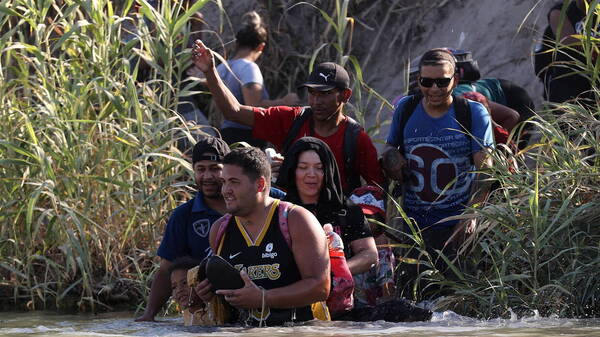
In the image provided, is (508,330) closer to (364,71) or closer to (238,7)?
(364,71)

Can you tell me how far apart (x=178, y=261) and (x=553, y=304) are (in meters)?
1.97

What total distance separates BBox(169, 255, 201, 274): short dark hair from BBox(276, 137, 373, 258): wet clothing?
60cm

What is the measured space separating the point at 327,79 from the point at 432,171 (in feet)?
2.60

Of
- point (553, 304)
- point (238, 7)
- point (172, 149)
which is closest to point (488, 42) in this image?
point (238, 7)

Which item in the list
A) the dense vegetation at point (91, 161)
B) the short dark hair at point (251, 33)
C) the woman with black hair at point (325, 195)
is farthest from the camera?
the short dark hair at point (251, 33)

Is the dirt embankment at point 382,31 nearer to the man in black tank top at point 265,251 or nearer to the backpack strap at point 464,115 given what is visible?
the backpack strap at point 464,115

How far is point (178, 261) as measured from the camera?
6.41 meters

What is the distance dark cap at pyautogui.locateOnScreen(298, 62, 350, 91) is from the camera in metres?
6.81

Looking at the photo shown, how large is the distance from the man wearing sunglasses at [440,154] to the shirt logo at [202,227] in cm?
106

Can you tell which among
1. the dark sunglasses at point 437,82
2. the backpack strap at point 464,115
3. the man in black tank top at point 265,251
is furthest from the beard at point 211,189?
the backpack strap at point 464,115

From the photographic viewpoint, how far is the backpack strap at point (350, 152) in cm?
673

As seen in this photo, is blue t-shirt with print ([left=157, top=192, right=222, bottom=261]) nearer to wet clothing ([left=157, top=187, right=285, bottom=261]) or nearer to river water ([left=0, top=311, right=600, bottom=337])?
wet clothing ([left=157, top=187, right=285, bottom=261])

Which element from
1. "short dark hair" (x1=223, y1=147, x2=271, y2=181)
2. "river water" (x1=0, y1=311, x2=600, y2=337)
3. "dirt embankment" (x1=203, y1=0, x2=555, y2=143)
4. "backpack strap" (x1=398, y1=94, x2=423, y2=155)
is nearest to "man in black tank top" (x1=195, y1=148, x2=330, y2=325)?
"short dark hair" (x1=223, y1=147, x2=271, y2=181)

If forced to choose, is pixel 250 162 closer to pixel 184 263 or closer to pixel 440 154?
pixel 184 263
